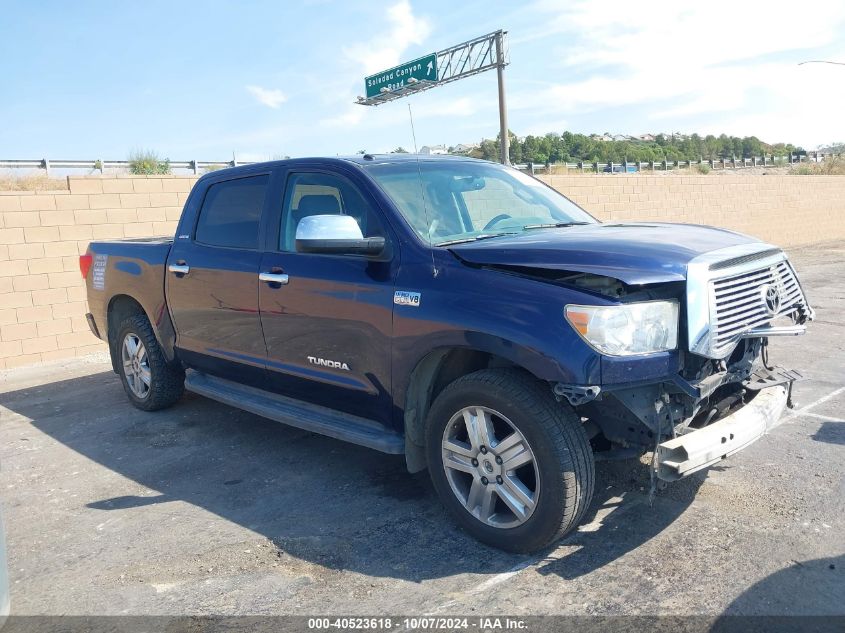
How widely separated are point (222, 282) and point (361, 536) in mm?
2152

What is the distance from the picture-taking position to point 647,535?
3.75 metres

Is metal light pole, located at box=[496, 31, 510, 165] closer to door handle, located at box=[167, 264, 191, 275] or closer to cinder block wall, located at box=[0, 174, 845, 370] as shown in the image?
cinder block wall, located at box=[0, 174, 845, 370]

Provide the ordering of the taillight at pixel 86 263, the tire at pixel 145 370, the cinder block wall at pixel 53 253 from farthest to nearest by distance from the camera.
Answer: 1. the cinder block wall at pixel 53 253
2. the taillight at pixel 86 263
3. the tire at pixel 145 370

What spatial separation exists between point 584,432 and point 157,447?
3.51 metres

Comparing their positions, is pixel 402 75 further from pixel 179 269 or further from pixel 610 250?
pixel 610 250

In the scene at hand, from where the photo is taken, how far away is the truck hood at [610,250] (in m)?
3.30

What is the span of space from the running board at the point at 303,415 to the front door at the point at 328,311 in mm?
58

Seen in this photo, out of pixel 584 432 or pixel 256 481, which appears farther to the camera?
pixel 256 481

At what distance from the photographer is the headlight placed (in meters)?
3.23

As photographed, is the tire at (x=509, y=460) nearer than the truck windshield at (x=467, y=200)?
Yes

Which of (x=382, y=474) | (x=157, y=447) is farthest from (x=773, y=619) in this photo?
(x=157, y=447)

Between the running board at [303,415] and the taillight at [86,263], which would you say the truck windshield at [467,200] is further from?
the taillight at [86,263]

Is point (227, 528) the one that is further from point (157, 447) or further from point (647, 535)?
point (647, 535)

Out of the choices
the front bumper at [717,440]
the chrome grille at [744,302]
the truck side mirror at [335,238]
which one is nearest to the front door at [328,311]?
the truck side mirror at [335,238]
